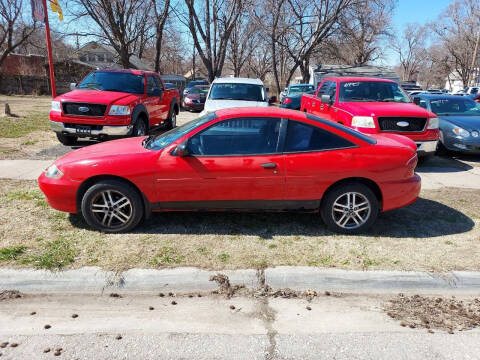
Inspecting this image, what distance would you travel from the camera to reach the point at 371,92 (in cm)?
841

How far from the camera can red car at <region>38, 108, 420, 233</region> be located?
4062mm

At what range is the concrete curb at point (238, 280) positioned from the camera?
3.40 m

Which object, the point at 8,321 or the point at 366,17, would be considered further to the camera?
the point at 366,17

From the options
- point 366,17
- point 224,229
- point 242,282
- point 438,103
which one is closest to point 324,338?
point 242,282

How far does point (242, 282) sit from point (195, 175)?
4.27 ft

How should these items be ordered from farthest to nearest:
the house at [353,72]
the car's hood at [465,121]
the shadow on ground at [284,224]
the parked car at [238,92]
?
the house at [353,72] → the parked car at [238,92] → the car's hood at [465,121] → the shadow on ground at [284,224]

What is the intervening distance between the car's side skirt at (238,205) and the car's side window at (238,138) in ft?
1.87

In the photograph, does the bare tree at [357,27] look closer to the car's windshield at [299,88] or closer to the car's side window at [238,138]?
the car's windshield at [299,88]

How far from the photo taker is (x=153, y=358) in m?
2.56

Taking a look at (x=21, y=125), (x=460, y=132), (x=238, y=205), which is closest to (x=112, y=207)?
(x=238, y=205)

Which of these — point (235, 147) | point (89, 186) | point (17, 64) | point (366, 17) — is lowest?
point (89, 186)

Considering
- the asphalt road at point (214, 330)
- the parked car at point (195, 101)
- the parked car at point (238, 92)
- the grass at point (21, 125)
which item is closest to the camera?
the asphalt road at point (214, 330)

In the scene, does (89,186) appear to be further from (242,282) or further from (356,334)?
(356,334)

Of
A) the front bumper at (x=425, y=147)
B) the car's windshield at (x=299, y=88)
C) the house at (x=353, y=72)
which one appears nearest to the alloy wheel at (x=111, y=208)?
the front bumper at (x=425, y=147)
